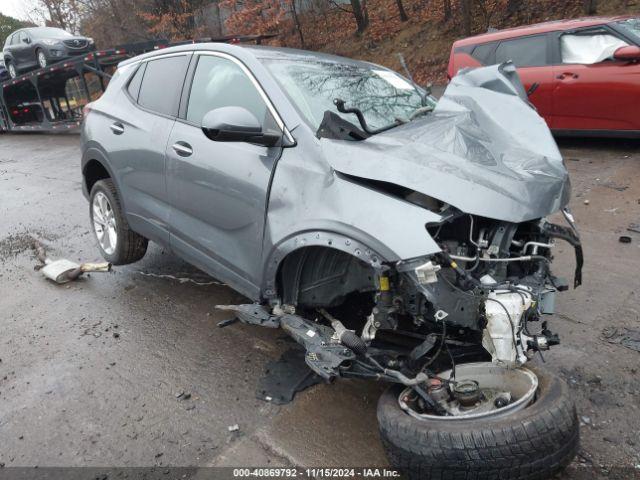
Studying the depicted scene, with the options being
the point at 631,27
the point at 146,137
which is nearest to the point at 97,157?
the point at 146,137

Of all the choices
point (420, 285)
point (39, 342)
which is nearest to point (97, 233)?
point (39, 342)

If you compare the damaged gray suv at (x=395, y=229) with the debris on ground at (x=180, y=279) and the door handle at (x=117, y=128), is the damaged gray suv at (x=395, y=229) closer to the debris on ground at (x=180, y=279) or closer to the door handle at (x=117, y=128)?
the door handle at (x=117, y=128)

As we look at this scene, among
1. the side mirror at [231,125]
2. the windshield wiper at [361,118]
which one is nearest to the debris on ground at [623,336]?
the windshield wiper at [361,118]

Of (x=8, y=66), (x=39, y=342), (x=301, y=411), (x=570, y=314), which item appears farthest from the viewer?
(x=8, y=66)

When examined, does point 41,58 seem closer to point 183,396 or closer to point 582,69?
point 582,69

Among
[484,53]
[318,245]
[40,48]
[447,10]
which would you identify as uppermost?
[40,48]

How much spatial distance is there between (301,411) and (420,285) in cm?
113

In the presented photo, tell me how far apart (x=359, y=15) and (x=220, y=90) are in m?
15.9

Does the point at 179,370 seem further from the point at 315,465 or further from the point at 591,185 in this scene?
the point at 591,185

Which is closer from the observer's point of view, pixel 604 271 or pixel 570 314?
pixel 570 314

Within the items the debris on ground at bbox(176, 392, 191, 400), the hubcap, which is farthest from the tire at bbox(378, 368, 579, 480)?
the hubcap

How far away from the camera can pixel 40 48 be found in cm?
1463

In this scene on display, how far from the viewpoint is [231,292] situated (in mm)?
4316

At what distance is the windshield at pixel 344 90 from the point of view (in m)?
3.08
